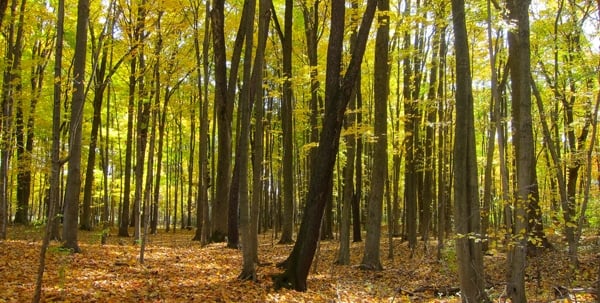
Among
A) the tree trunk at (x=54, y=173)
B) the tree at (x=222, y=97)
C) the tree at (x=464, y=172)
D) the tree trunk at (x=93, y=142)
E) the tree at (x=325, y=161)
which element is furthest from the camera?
the tree trunk at (x=93, y=142)

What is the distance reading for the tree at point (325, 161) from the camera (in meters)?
7.57

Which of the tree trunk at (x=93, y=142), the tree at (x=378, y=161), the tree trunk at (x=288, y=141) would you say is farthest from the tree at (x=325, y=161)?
the tree trunk at (x=93, y=142)

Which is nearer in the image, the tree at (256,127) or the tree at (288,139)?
the tree at (256,127)

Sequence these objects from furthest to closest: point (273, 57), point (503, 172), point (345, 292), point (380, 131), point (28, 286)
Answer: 1. point (273, 57)
2. point (380, 131)
3. point (345, 292)
4. point (503, 172)
5. point (28, 286)

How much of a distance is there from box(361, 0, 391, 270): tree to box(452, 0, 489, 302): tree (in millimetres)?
4331

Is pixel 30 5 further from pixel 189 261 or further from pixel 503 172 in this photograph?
pixel 503 172

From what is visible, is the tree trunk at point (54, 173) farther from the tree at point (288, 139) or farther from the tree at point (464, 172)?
the tree at point (288, 139)

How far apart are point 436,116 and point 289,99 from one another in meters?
6.31

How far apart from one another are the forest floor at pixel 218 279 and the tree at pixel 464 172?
1.49 ft

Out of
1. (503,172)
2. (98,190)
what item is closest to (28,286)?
(503,172)

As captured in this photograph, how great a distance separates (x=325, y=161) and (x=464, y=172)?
230cm

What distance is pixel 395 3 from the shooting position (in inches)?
688

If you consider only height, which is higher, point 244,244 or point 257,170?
point 257,170

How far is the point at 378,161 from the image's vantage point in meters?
→ 11.5
